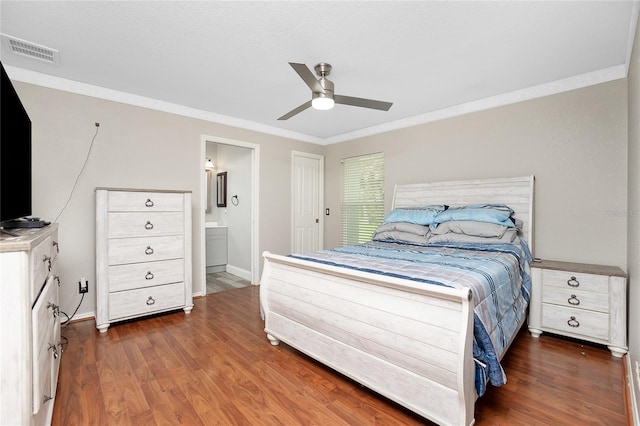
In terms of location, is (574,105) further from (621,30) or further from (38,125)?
(38,125)

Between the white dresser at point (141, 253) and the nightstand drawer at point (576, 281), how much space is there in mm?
3490

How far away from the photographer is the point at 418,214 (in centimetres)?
336

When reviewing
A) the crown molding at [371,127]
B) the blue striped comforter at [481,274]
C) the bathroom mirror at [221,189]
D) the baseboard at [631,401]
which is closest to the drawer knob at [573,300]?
the blue striped comforter at [481,274]

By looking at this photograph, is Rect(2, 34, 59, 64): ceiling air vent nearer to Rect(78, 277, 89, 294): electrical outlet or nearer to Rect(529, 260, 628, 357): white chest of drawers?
Rect(78, 277, 89, 294): electrical outlet

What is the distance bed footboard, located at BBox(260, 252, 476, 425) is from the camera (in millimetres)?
1347

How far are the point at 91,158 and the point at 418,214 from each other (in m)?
3.54

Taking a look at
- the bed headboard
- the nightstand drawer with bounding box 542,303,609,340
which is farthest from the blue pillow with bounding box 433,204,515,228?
the nightstand drawer with bounding box 542,303,609,340

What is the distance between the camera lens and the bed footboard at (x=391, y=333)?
1.35m

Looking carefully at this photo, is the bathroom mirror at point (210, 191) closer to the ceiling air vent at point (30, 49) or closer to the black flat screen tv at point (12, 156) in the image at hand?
the ceiling air vent at point (30, 49)

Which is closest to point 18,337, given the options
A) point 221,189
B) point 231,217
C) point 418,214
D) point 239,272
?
point 418,214

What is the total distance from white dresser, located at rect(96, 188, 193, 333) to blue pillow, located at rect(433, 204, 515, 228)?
280cm

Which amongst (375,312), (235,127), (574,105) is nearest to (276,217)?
(235,127)

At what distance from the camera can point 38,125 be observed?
8.89 ft

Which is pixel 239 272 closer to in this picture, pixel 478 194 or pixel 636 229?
pixel 478 194
